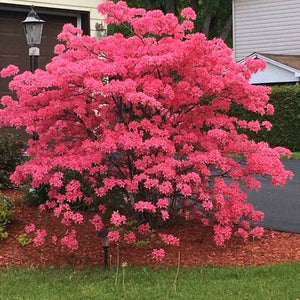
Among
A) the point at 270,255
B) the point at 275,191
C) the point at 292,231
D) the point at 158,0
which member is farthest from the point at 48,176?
the point at 158,0

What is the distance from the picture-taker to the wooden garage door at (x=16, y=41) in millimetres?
12117

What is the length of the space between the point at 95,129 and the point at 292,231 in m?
2.87

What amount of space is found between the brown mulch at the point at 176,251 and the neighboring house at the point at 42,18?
5.71 meters

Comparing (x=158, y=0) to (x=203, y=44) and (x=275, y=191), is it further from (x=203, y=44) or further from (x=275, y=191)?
(x=203, y=44)

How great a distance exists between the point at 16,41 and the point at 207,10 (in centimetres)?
1889

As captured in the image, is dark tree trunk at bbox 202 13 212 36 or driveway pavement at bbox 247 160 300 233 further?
dark tree trunk at bbox 202 13 212 36

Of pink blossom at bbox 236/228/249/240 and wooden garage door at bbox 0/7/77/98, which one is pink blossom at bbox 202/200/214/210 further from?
wooden garage door at bbox 0/7/77/98

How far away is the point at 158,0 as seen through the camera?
29.6 meters

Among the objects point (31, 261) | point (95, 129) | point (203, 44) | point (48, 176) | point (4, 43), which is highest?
point (4, 43)

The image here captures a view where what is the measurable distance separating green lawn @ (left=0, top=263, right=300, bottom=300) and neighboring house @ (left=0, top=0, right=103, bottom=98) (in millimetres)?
7078

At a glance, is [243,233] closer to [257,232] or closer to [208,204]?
[257,232]

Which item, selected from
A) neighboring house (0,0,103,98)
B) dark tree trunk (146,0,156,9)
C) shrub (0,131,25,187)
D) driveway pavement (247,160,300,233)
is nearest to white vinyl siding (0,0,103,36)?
neighboring house (0,0,103,98)

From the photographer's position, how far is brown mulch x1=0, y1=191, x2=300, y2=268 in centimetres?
632

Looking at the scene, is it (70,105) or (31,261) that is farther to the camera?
(31,261)
